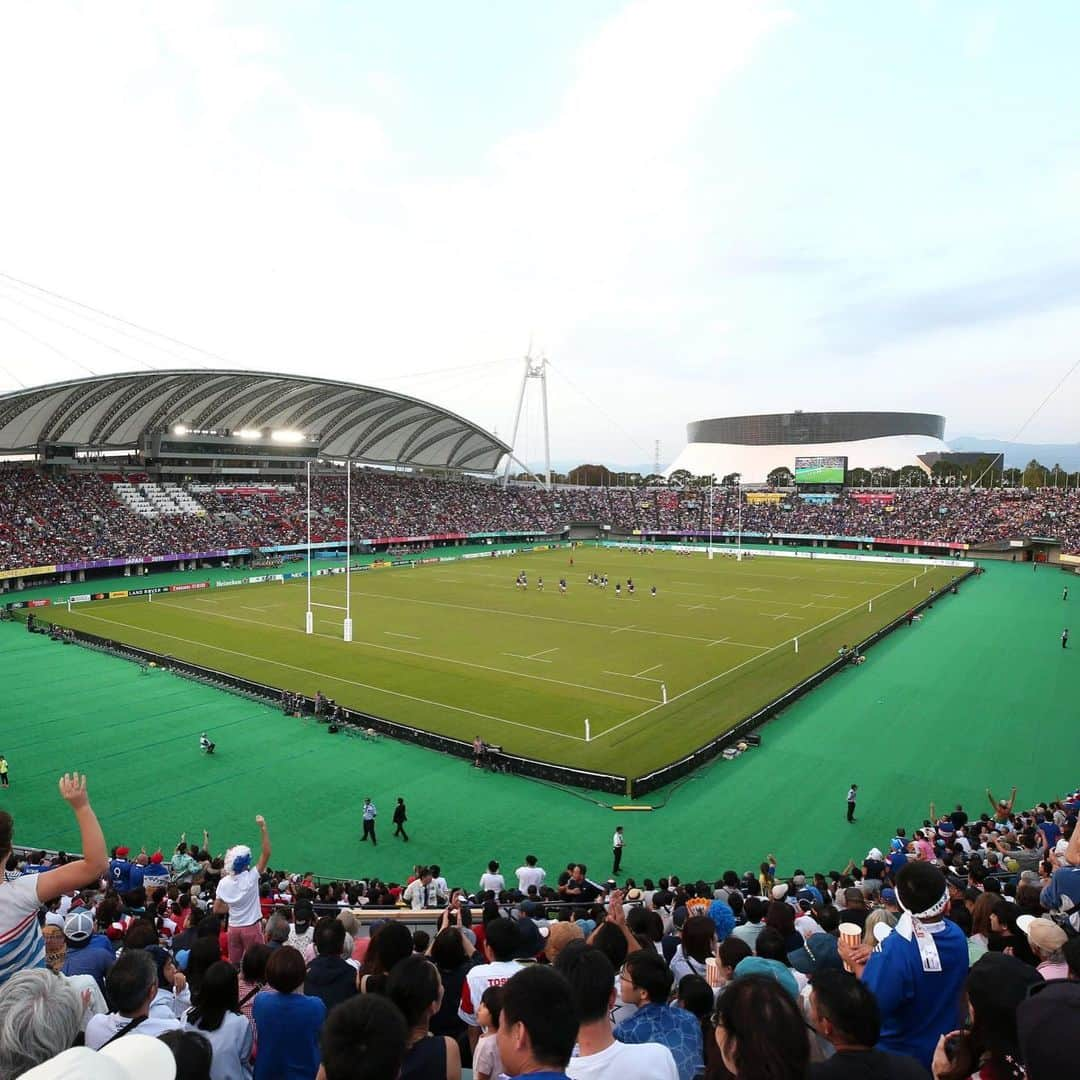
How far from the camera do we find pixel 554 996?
321 centimetres

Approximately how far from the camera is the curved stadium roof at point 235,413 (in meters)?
61.6

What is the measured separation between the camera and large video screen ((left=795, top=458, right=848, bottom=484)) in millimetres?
109688

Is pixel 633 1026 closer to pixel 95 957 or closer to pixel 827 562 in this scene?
pixel 95 957

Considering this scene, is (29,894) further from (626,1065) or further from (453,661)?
(453,661)

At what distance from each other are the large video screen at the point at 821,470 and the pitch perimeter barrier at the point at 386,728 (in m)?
95.7

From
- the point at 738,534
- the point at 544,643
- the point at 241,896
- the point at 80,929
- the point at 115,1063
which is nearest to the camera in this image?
the point at 115,1063

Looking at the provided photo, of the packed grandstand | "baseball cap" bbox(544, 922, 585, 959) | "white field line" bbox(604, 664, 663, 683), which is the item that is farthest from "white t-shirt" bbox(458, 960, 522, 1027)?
the packed grandstand

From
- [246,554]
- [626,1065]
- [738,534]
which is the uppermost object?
[626,1065]

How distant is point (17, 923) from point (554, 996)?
3.35 m

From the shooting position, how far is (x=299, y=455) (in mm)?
88625

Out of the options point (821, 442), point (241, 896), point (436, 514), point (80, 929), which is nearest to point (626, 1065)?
point (80, 929)

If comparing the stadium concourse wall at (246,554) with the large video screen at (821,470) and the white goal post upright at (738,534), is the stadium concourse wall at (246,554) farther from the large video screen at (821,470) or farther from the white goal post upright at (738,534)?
the large video screen at (821,470)

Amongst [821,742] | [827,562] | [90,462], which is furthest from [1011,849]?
[90,462]

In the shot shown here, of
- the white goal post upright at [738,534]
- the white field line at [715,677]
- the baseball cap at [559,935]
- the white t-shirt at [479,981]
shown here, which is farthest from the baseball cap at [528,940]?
the white goal post upright at [738,534]
